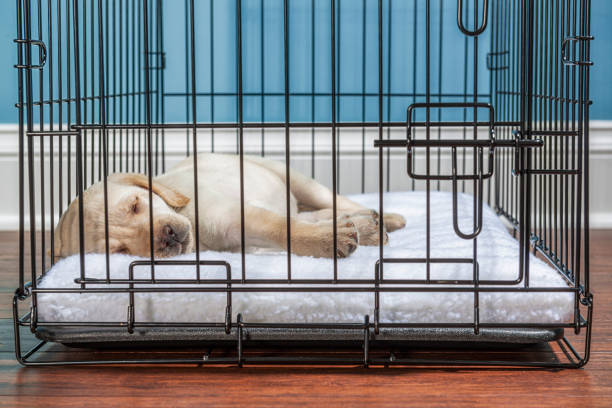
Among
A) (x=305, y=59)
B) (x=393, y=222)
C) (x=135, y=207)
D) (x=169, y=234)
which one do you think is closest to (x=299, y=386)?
(x=169, y=234)

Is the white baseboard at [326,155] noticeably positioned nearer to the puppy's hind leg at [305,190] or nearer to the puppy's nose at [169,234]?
the puppy's hind leg at [305,190]

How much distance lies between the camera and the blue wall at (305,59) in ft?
12.7

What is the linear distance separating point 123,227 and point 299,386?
2.38 ft

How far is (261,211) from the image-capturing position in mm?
2311

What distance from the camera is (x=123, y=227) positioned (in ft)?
6.90

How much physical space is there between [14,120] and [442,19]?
2.17m

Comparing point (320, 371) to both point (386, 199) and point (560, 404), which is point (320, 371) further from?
point (386, 199)

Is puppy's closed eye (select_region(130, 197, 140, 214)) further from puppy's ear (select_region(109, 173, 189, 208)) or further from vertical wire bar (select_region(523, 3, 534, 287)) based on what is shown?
vertical wire bar (select_region(523, 3, 534, 287))

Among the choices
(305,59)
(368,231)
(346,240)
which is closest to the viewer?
(346,240)

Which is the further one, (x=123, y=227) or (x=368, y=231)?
(x=368, y=231)

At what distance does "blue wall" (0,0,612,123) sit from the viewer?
12.7 ft

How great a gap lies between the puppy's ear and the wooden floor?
0.60 meters

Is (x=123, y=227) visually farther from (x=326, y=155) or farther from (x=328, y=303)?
(x=326, y=155)

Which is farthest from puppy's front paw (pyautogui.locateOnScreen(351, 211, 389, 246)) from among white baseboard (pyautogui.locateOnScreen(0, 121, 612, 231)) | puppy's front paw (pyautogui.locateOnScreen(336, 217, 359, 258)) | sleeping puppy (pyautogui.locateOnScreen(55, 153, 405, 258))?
white baseboard (pyautogui.locateOnScreen(0, 121, 612, 231))
